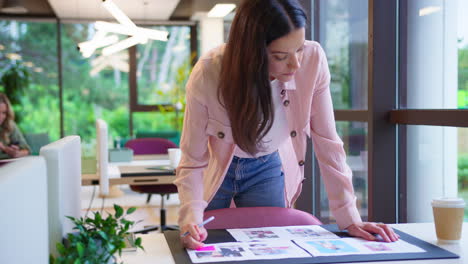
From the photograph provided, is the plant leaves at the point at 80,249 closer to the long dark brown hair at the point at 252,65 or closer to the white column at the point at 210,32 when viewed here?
the long dark brown hair at the point at 252,65

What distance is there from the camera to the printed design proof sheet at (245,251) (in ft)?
4.35

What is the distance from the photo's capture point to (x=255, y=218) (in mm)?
1736

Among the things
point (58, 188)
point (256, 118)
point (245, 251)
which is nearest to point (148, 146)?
point (256, 118)

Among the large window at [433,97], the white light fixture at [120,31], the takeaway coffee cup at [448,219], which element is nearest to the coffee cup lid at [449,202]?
the takeaway coffee cup at [448,219]

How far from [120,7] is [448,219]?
7785mm

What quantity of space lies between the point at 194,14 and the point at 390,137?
6.92 metres

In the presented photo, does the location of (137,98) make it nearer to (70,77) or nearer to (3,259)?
(70,77)

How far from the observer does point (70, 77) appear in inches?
371

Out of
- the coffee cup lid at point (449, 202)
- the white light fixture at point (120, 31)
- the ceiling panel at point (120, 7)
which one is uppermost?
the ceiling panel at point (120, 7)

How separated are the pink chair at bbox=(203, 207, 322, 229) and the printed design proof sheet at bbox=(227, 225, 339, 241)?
0.22ft

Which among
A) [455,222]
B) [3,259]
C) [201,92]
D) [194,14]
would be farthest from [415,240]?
[194,14]

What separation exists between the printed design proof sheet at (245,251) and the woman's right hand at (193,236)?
0.02m

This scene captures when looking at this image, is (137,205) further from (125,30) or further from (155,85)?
(155,85)

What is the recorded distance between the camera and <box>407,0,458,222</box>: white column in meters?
2.44
